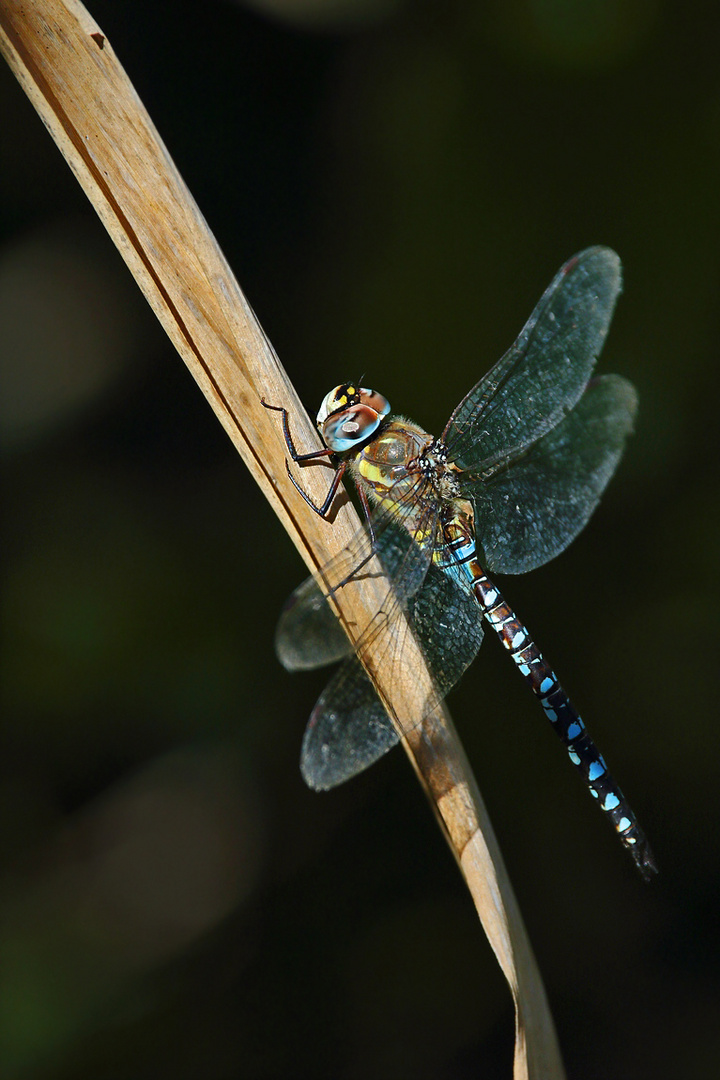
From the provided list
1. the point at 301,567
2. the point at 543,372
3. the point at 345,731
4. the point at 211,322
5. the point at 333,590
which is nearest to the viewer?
the point at 211,322

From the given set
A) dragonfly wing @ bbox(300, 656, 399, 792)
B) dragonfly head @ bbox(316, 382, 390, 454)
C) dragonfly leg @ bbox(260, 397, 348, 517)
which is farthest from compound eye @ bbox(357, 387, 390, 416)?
dragonfly wing @ bbox(300, 656, 399, 792)

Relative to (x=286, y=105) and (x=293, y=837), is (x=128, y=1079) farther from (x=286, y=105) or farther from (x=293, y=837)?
(x=286, y=105)

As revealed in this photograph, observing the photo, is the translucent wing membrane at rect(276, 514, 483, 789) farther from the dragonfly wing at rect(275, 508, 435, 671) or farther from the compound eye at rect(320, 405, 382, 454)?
the compound eye at rect(320, 405, 382, 454)

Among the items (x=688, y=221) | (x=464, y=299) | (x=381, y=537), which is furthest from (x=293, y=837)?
(x=688, y=221)

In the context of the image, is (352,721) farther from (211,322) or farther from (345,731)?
(211,322)

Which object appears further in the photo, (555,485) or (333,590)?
(555,485)

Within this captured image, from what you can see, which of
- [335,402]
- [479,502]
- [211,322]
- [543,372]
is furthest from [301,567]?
[211,322]
